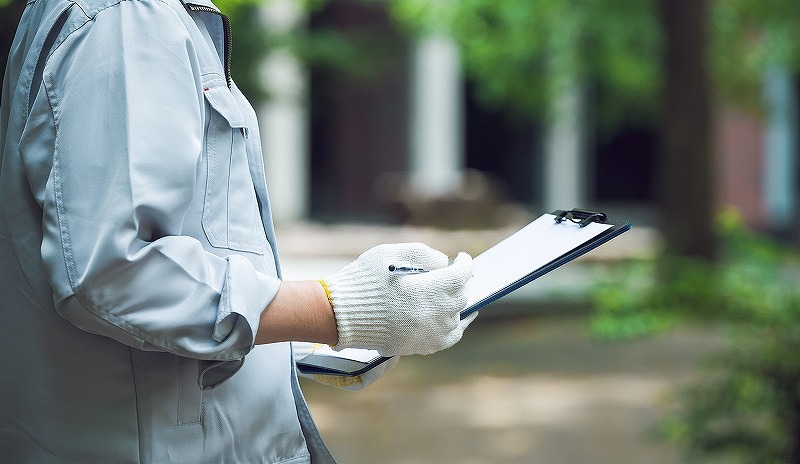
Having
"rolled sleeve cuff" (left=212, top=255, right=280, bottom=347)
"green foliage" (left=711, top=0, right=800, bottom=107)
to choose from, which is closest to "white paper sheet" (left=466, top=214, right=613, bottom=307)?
"rolled sleeve cuff" (left=212, top=255, right=280, bottom=347)

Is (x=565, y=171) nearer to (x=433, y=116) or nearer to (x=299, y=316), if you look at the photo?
(x=433, y=116)

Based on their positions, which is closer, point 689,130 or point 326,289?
point 326,289

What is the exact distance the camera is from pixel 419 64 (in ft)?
59.0

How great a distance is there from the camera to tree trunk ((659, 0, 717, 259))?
10.5 m

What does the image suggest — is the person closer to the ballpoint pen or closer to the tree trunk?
the ballpoint pen

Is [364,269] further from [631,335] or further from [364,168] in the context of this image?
[364,168]

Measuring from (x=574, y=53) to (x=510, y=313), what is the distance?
380cm

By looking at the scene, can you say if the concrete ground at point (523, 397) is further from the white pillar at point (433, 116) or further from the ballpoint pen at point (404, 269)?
the white pillar at point (433, 116)

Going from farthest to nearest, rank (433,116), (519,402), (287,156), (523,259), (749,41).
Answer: (433,116) < (287,156) < (749,41) < (519,402) < (523,259)

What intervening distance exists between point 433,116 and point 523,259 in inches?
651

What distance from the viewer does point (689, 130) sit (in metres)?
10.5

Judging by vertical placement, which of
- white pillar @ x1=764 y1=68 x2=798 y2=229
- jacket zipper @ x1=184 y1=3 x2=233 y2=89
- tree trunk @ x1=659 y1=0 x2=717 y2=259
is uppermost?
jacket zipper @ x1=184 y1=3 x2=233 y2=89

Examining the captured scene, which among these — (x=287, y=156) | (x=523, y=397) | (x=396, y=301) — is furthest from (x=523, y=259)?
(x=287, y=156)

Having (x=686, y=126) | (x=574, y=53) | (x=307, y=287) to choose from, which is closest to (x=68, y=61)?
(x=307, y=287)
